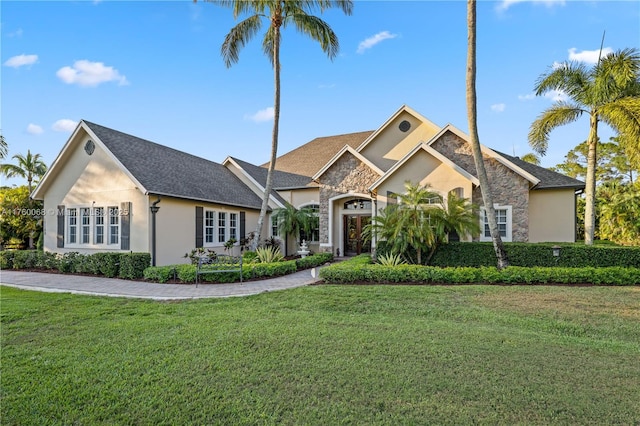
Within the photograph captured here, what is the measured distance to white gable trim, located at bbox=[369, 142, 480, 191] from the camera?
44.9ft

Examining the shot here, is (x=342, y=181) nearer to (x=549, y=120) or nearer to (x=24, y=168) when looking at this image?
(x=549, y=120)

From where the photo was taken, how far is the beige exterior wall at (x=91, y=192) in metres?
12.6

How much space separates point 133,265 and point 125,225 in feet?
7.68

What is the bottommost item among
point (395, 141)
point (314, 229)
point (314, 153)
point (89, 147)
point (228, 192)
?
point (314, 229)

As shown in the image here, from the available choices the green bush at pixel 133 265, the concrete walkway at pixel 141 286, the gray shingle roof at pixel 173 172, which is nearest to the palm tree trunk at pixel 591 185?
the concrete walkway at pixel 141 286

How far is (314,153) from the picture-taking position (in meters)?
25.2

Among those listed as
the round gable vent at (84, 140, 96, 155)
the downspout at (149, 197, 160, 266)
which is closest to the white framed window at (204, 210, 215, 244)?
the downspout at (149, 197, 160, 266)

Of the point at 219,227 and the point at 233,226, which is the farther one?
the point at 233,226

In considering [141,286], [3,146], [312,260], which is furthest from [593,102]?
[3,146]

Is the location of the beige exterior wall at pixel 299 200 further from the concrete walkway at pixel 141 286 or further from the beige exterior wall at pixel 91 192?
the beige exterior wall at pixel 91 192

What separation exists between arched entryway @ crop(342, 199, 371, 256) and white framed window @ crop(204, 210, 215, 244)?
6.73 meters

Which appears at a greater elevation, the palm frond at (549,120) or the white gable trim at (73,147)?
the palm frond at (549,120)

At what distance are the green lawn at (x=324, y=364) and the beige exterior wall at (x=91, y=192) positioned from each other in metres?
5.78

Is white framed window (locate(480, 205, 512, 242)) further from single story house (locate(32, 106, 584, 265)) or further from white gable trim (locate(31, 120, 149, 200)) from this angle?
white gable trim (locate(31, 120, 149, 200))
